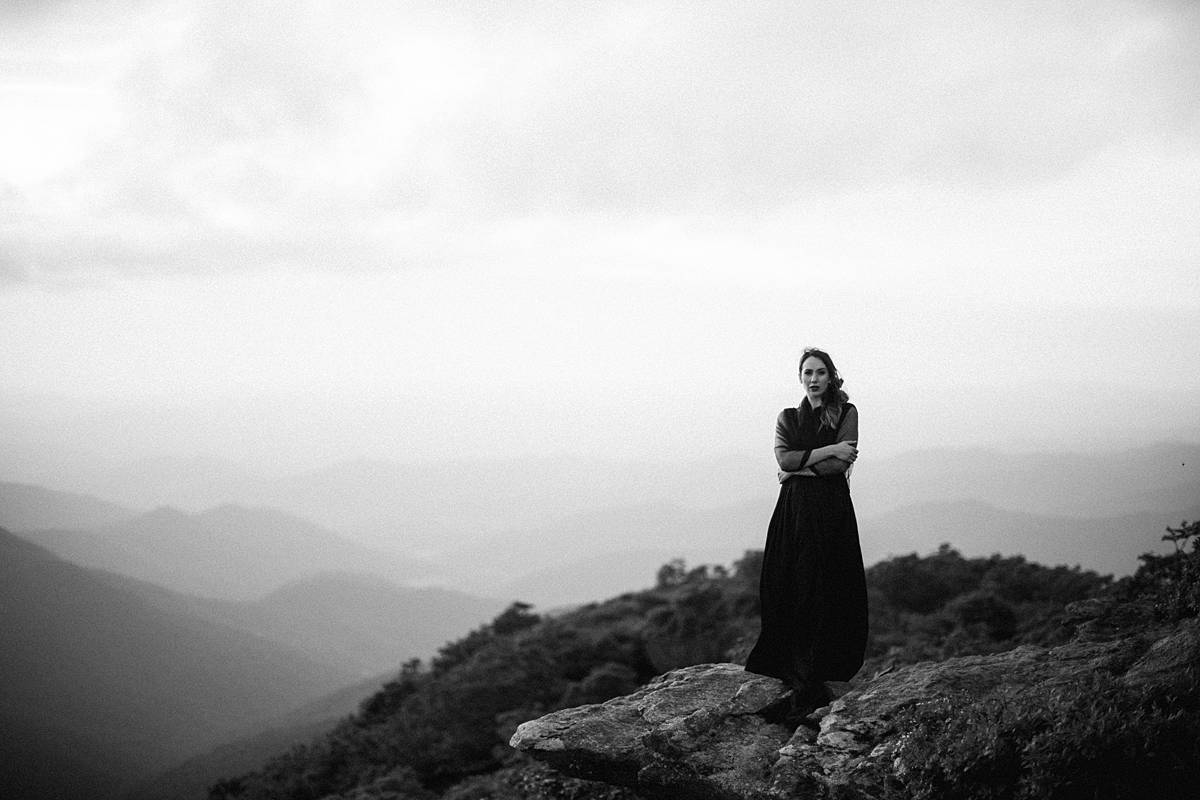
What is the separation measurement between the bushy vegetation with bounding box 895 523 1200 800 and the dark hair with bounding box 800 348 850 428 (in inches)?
109

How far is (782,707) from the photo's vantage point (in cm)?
772

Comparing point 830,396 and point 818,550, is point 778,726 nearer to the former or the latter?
point 818,550

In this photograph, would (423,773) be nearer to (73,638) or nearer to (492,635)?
(492,635)

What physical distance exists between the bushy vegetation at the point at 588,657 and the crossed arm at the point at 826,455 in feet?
14.7

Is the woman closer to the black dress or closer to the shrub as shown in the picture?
the black dress

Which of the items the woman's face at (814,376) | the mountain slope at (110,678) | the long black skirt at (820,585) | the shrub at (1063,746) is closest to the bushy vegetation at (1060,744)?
the shrub at (1063,746)

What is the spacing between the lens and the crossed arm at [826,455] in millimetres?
7500

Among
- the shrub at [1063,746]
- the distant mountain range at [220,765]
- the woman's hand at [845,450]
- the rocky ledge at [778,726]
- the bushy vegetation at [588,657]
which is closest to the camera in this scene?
the shrub at [1063,746]

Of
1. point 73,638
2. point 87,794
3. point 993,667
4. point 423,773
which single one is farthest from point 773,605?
point 73,638

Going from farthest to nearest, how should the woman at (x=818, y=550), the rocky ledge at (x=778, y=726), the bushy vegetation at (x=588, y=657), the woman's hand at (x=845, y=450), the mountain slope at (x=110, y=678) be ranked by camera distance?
1. the mountain slope at (x=110, y=678)
2. the bushy vegetation at (x=588, y=657)
3. the woman at (x=818, y=550)
4. the woman's hand at (x=845, y=450)
5. the rocky ledge at (x=778, y=726)

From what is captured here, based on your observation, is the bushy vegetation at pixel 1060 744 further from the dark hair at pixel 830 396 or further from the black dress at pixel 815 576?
the dark hair at pixel 830 396

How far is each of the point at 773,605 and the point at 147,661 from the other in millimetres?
128241

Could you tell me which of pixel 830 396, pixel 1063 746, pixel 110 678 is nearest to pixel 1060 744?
pixel 1063 746

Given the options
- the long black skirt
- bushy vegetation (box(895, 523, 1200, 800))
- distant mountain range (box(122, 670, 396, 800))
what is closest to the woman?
the long black skirt
